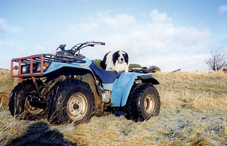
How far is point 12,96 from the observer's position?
Answer: 412cm

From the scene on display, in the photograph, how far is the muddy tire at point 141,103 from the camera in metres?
4.62

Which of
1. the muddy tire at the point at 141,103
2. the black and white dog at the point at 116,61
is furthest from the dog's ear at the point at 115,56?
the muddy tire at the point at 141,103

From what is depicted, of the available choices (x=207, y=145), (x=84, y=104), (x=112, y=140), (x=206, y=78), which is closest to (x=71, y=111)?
(x=84, y=104)

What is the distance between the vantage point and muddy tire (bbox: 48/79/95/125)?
→ 3.28 metres

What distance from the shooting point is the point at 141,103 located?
4.64m

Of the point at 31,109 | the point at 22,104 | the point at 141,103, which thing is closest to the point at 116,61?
the point at 141,103

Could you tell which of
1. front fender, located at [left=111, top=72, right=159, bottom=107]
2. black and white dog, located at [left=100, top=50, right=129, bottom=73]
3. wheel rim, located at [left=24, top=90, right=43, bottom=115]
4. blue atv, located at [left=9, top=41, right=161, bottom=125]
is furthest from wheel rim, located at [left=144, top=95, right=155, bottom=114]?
wheel rim, located at [left=24, top=90, right=43, bottom=115]

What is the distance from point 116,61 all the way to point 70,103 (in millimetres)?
2185

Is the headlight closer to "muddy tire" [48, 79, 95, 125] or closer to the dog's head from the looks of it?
"muddy tire" [48, 79, 95, 125]

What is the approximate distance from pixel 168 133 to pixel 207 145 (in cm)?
84

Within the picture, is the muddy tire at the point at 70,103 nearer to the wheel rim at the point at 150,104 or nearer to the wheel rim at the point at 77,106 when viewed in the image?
the wheel rim at the point at 77,106

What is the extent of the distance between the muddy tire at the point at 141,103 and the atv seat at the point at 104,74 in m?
0.63

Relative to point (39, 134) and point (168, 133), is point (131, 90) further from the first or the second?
point (39, 134)

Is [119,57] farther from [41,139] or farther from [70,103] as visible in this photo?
[41,139]
